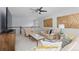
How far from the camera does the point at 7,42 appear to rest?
1.90 m

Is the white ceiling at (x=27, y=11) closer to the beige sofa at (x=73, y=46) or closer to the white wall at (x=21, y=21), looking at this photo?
the white wall at (x=21, y=21)

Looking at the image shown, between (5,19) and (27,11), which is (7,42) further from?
(27,11)

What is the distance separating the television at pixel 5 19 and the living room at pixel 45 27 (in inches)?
1.7

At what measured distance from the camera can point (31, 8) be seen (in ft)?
6.27

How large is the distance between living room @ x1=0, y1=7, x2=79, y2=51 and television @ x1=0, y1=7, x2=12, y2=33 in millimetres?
44

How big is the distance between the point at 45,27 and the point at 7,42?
48cm

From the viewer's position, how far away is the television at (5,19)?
1.90 metres

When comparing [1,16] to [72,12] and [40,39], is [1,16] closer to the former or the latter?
[40,39]

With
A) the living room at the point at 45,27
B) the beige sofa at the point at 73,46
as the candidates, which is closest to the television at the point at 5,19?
the living room at the point at 45,27
